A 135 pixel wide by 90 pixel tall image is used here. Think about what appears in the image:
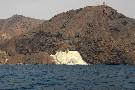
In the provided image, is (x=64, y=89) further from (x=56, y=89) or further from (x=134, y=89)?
(x=134, y=89)

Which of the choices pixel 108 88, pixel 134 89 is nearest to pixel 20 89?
pixel 108 88

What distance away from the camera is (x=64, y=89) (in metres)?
68.2

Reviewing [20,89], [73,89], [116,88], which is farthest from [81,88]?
[20,89]

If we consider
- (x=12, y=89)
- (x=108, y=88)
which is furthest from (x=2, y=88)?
(x=108, y=88)

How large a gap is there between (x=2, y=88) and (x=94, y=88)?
17846 millimetres

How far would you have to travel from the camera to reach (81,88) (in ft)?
229

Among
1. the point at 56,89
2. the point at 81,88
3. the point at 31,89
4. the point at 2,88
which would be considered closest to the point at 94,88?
the point at 81,88

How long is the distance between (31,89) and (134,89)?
63.9 ft

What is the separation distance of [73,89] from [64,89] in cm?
170

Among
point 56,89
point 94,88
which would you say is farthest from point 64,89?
point 94,88

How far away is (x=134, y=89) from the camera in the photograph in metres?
68.3

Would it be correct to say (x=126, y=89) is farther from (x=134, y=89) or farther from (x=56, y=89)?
(x=56, y=89)

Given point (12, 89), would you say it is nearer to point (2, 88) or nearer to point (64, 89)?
point (2, 88)

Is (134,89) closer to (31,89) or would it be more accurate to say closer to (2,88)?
(31,89)
